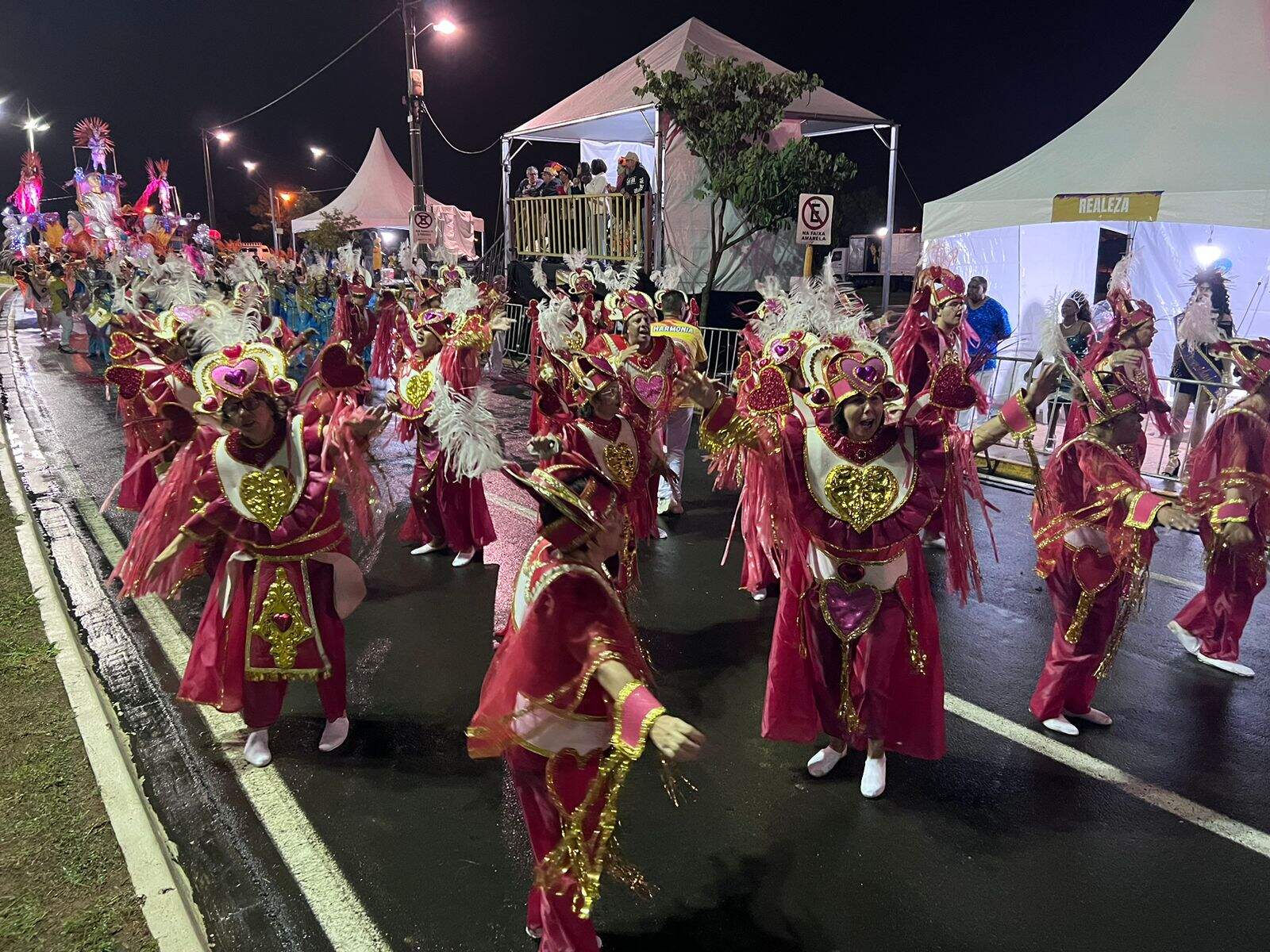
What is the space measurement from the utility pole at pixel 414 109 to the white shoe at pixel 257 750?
14.0 m

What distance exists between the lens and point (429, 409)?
21.2ft

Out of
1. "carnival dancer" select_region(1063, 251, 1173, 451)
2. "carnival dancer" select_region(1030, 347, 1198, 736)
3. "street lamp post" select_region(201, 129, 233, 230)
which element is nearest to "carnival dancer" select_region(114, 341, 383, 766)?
"carnival dancer" select_region(1030, 347, 1198, 736)

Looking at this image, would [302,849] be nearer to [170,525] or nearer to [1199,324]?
[170,525]

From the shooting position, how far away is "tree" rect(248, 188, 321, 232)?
43438mm

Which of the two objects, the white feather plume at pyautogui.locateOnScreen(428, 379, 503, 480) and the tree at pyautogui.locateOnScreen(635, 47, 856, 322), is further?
the tree at pyautogui.locateOnScreen(635, 47, 856, 322)

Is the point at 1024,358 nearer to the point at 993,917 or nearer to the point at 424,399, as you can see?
the point at 424,399

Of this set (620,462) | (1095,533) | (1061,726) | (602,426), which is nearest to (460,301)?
(602,426)

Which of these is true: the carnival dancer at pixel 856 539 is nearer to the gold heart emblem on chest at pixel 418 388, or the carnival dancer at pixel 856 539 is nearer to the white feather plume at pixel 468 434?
the white feather plume at pixel 468 434

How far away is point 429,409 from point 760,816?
3904 millimetres

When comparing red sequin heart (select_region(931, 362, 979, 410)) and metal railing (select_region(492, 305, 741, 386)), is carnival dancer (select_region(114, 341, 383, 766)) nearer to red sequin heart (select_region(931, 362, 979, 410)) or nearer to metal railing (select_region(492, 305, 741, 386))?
red sequin heart (select_region(931, 362, 979, 410))

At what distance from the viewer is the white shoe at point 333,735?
14.1 feet

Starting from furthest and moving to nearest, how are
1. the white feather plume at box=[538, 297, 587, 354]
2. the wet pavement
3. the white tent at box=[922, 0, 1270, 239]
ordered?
the white tent at box=[922, 0, 1270, 239] → the white feather plume at box=[538, 297, 587, 354] → the wet pavement

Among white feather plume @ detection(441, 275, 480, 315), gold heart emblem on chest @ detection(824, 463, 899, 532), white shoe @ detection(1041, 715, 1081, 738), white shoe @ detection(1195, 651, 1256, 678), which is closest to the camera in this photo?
gold heart emblem on chest @ detection(824, 463, 899, 532)

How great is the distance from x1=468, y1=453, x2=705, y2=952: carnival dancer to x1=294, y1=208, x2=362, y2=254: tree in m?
29.7
